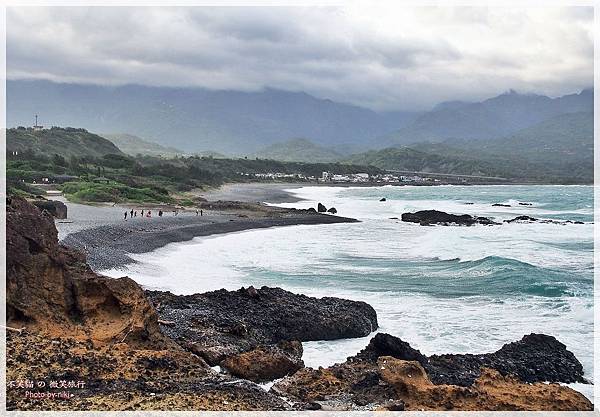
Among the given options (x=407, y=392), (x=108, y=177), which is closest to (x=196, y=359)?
(x=407, y=392)

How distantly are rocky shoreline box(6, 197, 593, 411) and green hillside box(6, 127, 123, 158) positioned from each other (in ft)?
314

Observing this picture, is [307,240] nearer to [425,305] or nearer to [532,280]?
[532,280]

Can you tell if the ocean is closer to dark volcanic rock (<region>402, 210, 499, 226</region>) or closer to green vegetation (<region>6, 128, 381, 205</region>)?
dark volcanic rock (<region>402, 210, 499, 226</region>)

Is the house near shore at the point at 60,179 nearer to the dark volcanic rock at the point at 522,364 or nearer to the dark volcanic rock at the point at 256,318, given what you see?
the dark volcanic rock at the point at 256,318

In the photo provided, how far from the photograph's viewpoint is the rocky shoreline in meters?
9.81

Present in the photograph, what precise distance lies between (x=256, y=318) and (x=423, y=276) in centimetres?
1176

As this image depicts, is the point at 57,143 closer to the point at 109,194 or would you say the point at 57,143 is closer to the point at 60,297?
the point at 109,194

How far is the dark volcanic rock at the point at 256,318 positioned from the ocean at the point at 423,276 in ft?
1.69

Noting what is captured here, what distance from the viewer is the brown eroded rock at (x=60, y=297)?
12062mm

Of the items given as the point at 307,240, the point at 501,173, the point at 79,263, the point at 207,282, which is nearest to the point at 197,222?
the point at 307,240

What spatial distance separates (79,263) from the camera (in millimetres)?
14320

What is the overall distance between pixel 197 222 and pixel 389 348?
104 ft

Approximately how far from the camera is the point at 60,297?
12.7 meters

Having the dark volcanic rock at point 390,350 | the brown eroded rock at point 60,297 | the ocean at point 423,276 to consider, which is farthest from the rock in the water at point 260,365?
the ocean at point 423,276
